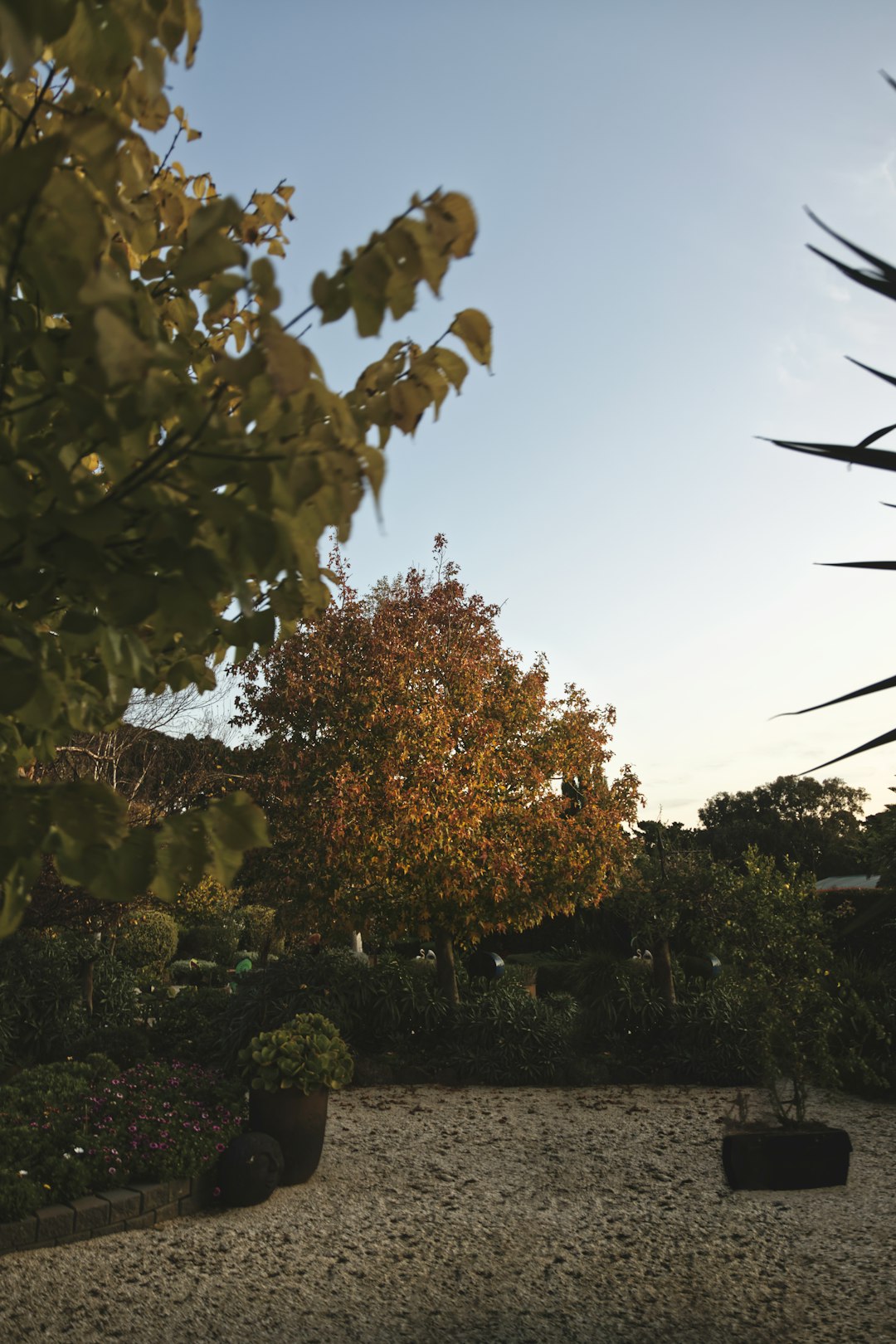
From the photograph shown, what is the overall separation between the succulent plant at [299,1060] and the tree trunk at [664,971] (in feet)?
19.3

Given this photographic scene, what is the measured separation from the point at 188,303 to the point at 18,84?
60 cm

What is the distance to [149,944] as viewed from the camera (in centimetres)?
1822

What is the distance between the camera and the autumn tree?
1.19m

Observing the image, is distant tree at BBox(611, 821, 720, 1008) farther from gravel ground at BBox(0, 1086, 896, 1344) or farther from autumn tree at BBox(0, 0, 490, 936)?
autumn tree at BBox(0, 0, 490, 936)

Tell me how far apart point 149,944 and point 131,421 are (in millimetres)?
18598

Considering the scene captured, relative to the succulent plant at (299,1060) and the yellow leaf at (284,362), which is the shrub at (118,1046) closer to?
the succulent plant at (299,1060)

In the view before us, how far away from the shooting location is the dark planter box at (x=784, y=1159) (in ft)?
20.5

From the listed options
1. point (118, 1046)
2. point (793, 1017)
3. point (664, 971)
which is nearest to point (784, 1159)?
point (793, 1017)

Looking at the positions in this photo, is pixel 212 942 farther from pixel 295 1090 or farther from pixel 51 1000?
pixel 295 1090

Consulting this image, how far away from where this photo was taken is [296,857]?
10789 mm

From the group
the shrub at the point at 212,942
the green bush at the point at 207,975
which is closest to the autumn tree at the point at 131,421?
the green bush at the point at 207,975

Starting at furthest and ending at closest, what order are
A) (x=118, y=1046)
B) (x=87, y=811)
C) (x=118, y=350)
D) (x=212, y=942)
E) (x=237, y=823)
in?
(x=212, y=942), (x=118, y=1046), (x=237, y=823), (x=87, y=811), (x=118, y=350)

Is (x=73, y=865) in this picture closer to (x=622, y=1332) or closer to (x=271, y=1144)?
(x=622, y=1332)

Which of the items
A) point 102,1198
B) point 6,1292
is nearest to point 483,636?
point 102,1198
